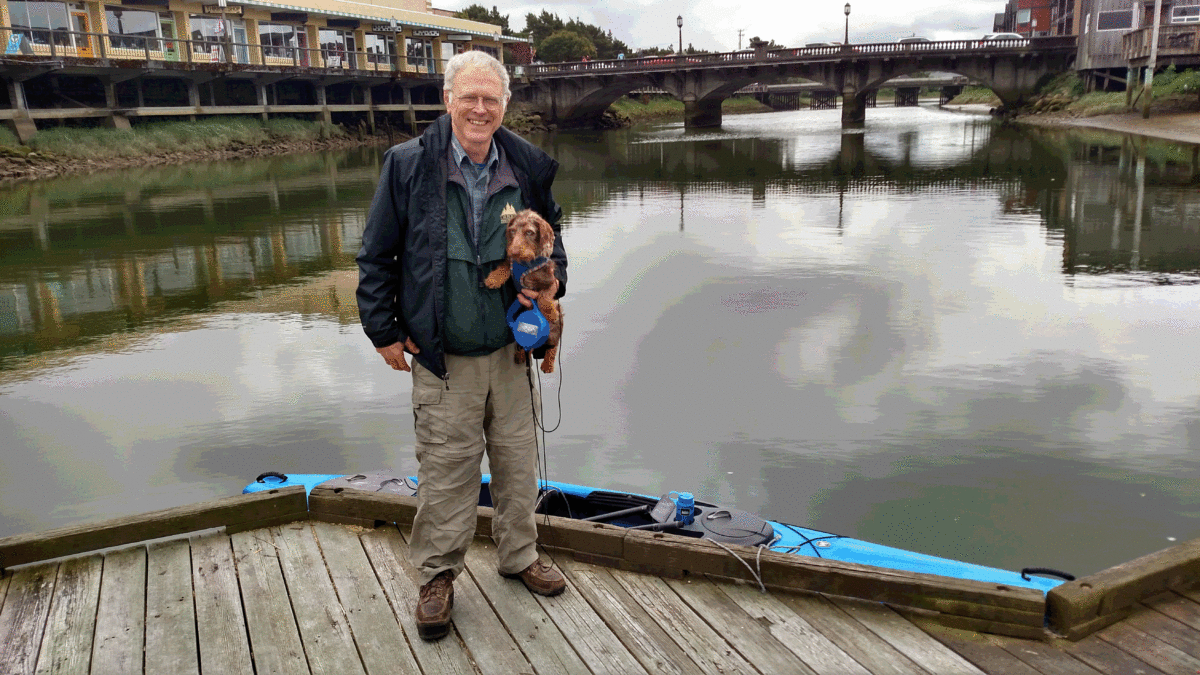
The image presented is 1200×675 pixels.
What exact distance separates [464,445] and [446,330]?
15.1 inches

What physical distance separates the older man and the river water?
5.37 feet

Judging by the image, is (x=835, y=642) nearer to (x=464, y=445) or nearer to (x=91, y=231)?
(x=464, y=445)

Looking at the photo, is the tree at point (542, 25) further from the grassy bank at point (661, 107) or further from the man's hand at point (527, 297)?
the man's hand at point (527, 297)

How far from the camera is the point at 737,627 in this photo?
112 inches

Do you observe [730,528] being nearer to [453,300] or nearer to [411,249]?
[453,300]

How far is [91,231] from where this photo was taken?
15.8m

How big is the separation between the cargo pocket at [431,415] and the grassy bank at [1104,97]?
36213 millimetres

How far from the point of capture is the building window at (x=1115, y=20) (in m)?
37.6

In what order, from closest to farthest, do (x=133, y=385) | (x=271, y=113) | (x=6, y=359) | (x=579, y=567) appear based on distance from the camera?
(x=579, y=567), (x=133, y=385), (x=6, y=359), (x=271, y=113)

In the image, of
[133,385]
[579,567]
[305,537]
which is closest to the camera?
[579,567]

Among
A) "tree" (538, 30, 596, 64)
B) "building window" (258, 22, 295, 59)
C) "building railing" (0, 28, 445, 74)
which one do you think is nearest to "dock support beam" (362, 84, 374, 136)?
"building railing" (0, 28, 445, 74)

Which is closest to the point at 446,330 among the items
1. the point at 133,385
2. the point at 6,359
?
the point at 133,385

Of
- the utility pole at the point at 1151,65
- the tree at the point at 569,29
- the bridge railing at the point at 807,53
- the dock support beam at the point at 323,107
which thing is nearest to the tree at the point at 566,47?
the tree at the point at 569,29

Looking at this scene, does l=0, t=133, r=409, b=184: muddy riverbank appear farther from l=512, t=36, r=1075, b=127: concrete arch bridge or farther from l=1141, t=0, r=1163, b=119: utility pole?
l=1141, t=0, r=1163, b=119: utility pole
